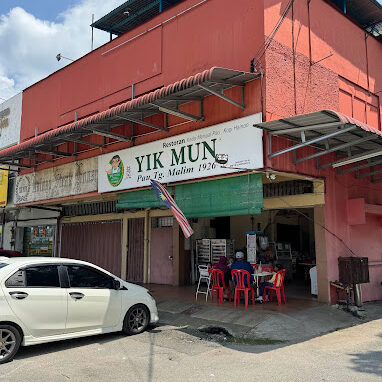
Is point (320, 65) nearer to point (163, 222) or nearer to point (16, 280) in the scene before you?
point (163, 222)

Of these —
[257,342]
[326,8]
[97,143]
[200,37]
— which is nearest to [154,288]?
[97,143]

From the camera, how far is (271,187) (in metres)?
11.7

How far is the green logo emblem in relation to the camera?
40.9 ft

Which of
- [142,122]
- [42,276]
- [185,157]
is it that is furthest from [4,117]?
[42,276]

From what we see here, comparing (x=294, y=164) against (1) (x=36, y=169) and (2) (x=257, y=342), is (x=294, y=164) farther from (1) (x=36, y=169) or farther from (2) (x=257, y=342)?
A: (1) (x=36, y=169)

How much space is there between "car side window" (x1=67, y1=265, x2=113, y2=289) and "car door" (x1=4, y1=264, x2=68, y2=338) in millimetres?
265

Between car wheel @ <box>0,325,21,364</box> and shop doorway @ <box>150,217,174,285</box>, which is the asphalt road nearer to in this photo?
car wheel @ <box>0,325,21,364</box>

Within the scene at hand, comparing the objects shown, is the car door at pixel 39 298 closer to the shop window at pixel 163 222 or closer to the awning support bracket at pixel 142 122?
the awning support bracket at pixel 142 122

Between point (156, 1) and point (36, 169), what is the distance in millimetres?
8126

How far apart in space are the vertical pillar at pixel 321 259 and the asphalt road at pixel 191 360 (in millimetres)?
2415

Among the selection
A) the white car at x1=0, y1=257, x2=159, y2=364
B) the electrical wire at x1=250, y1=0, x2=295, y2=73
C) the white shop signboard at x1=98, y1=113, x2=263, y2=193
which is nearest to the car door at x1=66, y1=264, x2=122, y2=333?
the white car at x1=0, y1=257, x2=159, y2=364

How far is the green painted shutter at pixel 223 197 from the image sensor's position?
913 centimetres

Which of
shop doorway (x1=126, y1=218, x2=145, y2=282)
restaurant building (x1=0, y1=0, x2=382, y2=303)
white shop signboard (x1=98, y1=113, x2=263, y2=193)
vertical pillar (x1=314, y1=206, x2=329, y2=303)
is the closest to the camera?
white shop signboard (x1=98, y1=113, x2=263, y2=193)

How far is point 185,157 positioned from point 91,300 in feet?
15.5
